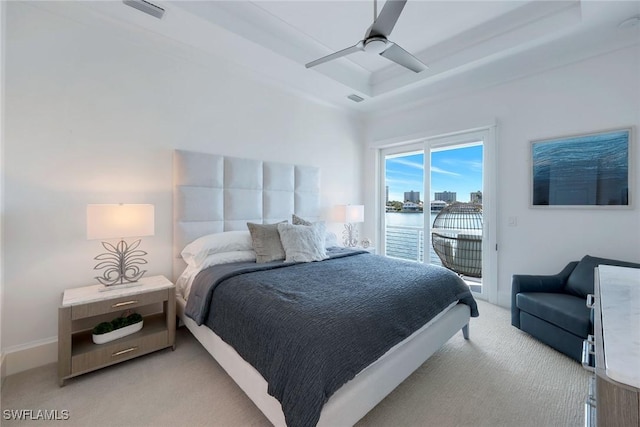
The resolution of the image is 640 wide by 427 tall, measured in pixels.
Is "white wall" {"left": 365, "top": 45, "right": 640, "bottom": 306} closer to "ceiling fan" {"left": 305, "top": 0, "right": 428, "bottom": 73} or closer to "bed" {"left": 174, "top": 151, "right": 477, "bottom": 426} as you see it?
"bed" {"left": 174, "top": 151, "right": 477, "bottom": 426}

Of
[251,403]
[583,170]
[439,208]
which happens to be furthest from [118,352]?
[583,170]

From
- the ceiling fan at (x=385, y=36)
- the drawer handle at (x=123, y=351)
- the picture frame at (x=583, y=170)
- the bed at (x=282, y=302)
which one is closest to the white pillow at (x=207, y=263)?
the bed at (x=282, y=302)

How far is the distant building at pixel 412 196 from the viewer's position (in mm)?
4344

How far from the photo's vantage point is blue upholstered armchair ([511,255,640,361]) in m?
2.12

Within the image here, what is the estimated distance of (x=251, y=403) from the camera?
1.76 meters

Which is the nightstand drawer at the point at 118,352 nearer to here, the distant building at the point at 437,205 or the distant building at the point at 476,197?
the distant building at the point at 437,205

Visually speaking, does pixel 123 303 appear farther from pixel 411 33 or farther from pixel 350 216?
pixel 411 33

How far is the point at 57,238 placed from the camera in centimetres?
220

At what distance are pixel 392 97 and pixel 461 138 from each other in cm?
117

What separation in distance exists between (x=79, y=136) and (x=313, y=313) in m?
2.50

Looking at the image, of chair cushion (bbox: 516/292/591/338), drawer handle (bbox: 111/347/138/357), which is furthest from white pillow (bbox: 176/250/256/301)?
chair cushion (bbox: 516/292/591/338)

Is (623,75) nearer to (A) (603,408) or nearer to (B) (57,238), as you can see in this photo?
(A) (603,408)

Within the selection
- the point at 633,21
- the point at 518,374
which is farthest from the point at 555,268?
the point at 633,21

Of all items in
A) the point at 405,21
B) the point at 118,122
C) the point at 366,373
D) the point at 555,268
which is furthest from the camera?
the point at 555,268
